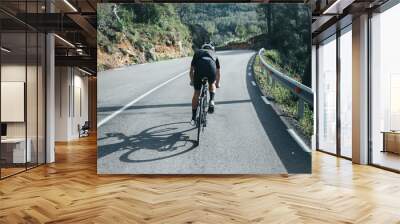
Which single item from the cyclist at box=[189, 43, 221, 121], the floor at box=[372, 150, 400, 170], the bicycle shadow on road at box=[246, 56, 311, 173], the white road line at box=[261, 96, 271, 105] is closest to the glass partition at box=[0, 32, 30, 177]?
the cyclist at box=[189, 43, 221, 121]

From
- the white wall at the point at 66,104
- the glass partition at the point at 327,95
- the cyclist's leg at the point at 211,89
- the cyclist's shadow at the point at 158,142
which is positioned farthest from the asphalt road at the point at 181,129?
the white wall at the point at 66,104

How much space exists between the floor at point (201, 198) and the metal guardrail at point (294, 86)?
129 centimetres

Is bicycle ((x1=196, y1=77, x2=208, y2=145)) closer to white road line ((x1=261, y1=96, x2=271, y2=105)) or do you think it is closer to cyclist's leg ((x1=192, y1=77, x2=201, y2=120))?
cyclist's leg ((x1=192, y1=77, x2=201, y2=120))

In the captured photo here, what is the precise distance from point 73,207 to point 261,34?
4.04 m

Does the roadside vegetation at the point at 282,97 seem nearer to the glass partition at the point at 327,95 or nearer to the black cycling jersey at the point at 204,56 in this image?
the black cycling jersey at the point at 204,56

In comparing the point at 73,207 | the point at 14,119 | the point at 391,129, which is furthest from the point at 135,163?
the point at 391,129

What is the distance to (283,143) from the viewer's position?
6148 mm

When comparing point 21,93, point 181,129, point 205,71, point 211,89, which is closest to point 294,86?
point 211,89

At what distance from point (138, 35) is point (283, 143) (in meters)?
3.10

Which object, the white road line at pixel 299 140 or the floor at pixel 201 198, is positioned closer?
the floor at pixel 201 198

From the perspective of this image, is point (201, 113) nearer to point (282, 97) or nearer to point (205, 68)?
point (205, 68)

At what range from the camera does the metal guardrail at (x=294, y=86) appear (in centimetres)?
620

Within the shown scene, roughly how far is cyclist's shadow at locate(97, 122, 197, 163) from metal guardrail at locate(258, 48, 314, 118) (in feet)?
5.55

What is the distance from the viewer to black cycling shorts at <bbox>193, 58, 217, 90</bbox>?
630cm
